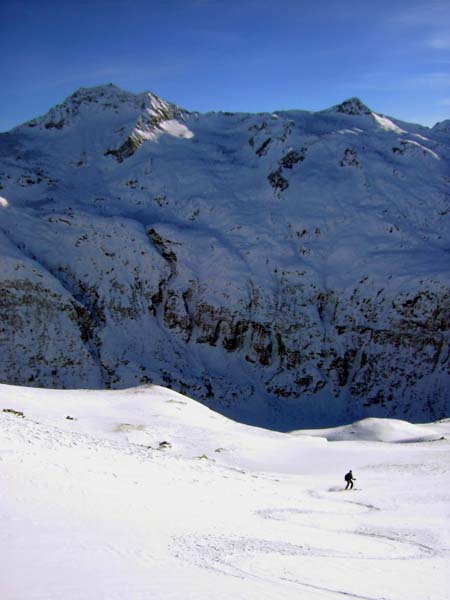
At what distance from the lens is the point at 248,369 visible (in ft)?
295

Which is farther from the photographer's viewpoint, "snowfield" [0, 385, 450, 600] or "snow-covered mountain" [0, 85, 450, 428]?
"snow-covered mountain" [0, 85, 450, 428]

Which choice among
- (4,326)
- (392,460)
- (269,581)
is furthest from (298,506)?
(4,326)

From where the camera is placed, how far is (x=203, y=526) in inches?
643

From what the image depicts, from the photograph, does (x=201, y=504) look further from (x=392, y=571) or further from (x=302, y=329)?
(x=302, y=329)

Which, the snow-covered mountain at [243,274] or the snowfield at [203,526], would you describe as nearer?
the snowfield at [203,526]

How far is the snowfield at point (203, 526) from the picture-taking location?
1162 centimetres

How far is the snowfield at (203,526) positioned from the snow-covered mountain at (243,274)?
50382 mm

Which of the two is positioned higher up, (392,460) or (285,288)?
(285,288)

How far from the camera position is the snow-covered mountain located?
8250 cm

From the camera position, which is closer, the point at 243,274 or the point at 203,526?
the point at 203,526

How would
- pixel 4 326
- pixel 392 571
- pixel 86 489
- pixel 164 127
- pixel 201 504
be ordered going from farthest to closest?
1. pixel 164 127
2. pixel 4 326
3. pixel 201 504
4. pixel 86 489
5. pixel 392 571

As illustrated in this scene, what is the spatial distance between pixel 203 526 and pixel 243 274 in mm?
77003

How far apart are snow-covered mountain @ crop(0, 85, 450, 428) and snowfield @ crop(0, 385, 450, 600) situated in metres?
50.4

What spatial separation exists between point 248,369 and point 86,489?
73.8 m
